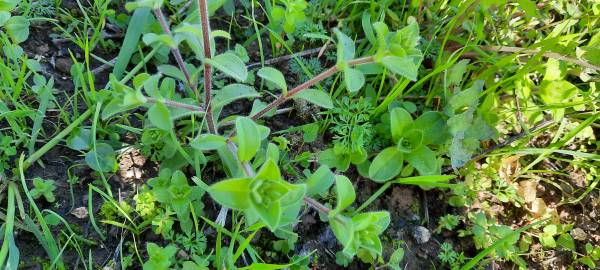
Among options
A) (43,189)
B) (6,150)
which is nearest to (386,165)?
(43,189)

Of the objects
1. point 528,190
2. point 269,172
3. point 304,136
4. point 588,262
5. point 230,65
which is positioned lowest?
point 588,262

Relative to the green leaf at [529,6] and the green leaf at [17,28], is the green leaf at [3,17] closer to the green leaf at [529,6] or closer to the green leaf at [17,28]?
the green leaf at [17,28]

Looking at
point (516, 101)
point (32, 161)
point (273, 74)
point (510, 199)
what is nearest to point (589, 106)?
point (516, 101)

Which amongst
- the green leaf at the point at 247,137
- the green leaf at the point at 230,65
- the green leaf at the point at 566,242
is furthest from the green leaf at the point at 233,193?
the green leaf at the point at 566,242

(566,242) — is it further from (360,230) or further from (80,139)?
(80,139)

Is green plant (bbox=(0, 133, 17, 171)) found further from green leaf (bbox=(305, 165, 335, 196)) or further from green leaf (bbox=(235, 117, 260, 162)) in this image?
green leaf (bbox=(305, 165, 335, 196))

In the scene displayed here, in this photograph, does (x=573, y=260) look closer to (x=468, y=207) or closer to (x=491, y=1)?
(x=468, y=207)

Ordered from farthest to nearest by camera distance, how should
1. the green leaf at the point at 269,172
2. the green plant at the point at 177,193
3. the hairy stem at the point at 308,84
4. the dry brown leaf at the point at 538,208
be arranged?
the dry brown leaf at the point at 538,208 < the green plant at the point at 177,193 < the hairy stem at the point at 308,84 < the green leaf at the point at 269,172
